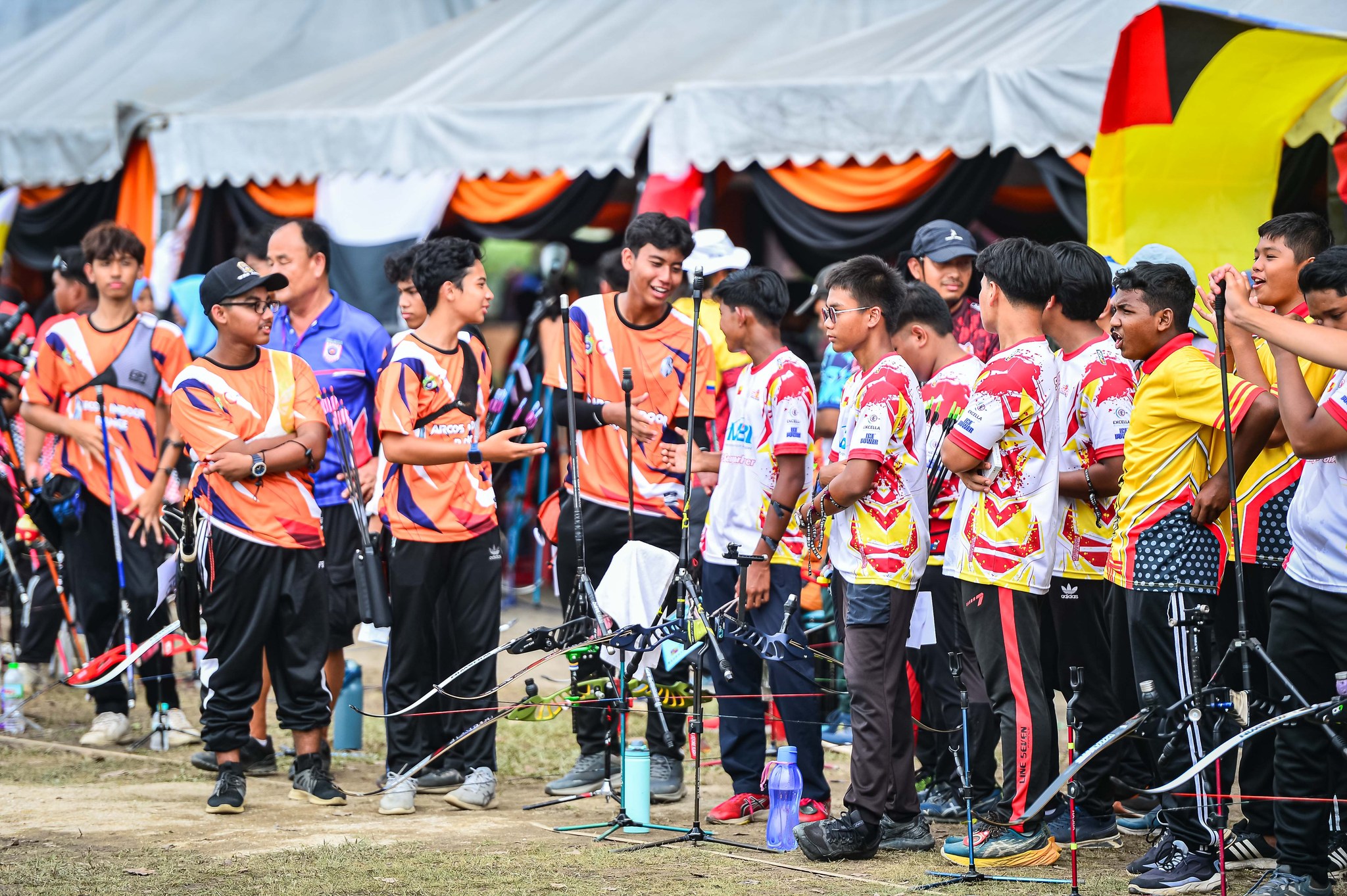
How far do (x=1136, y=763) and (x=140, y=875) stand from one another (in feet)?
11.6

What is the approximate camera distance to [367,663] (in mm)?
9219

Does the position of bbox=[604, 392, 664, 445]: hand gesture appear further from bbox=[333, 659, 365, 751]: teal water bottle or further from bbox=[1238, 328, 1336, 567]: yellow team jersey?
bbox=[1238, 328, 1336, 567]: yellow team jersey

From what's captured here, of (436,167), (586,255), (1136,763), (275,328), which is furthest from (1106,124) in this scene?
(586,255)

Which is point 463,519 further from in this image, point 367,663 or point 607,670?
point 367,663

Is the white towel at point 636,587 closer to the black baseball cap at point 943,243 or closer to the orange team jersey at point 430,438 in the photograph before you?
the orange team jersey at point 430,438

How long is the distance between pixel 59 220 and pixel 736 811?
29.2 feet

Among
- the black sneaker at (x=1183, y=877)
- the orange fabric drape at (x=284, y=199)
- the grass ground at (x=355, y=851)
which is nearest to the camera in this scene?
the black sneaker at (x=1183, y=877)

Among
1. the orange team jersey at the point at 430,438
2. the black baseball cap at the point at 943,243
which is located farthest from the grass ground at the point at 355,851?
the black baseball cap at the point at 943,243

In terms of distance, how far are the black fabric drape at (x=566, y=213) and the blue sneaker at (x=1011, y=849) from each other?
5877 mm

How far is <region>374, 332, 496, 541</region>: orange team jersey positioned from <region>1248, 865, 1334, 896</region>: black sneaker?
10.2 ft

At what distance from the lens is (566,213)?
9945 millimetres

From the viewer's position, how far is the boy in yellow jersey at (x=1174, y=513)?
15.1 feet

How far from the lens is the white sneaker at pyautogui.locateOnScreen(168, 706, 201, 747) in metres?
7.05

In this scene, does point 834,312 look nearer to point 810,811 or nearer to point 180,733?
point 810,811
